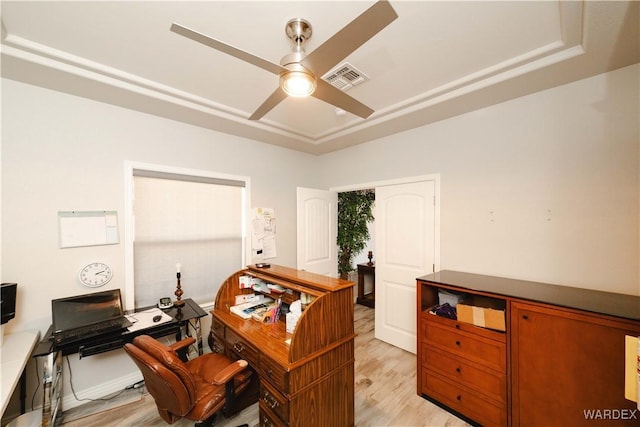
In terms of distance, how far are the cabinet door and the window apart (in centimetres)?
277

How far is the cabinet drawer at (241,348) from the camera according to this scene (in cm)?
171

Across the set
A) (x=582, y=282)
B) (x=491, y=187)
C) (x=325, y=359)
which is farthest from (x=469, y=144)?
(x=325, y=359)

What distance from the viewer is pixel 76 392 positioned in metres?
2.09

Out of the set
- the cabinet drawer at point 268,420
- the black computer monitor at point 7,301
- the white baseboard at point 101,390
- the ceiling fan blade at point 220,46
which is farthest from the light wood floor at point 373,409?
the ceiling fan blade at point 220,46

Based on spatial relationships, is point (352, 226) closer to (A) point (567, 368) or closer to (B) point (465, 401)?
(B) point (465, 401)

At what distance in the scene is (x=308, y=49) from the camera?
1.64 meters

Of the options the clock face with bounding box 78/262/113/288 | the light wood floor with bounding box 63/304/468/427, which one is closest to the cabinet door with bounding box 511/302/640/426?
the light wood floor with bounding box 63/304/468/427

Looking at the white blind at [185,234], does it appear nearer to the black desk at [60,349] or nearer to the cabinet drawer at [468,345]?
the black desk at [60,349]

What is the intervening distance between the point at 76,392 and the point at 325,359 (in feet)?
7.26

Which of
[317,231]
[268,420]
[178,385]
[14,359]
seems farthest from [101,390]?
[317,231]

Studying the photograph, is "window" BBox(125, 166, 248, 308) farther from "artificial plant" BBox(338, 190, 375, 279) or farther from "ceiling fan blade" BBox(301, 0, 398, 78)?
"ceiling fan blade" BBox(301, 0, 398, 78)

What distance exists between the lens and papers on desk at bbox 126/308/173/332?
203 cm

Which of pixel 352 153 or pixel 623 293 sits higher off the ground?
pixel 352 153

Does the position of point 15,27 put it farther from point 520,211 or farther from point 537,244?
point 537,244
